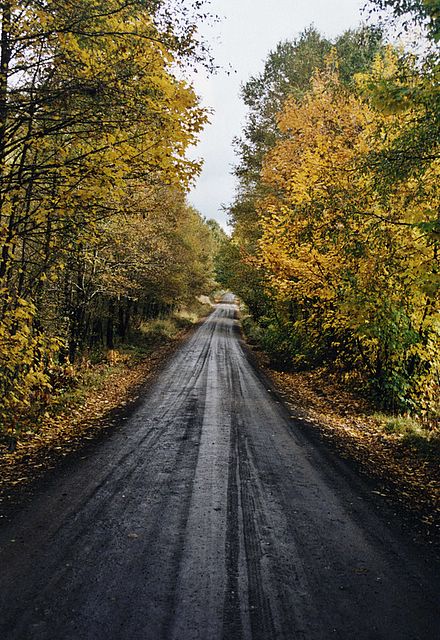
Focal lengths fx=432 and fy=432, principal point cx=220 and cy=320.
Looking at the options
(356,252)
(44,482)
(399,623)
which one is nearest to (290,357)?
(356,252)

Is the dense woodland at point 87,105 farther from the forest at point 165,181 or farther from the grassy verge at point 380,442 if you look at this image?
the grassy verge at point 380,442

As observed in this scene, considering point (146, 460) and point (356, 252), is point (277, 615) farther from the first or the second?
point (356, 252)

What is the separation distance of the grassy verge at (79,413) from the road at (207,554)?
58 cm

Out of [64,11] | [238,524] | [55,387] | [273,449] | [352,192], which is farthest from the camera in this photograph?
[55,387]

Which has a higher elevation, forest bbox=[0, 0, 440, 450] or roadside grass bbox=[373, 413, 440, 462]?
forest bbox=[0, 0, 440, 450]

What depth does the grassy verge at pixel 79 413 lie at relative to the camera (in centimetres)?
643

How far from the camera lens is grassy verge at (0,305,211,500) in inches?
253

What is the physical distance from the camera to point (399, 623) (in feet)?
10.9

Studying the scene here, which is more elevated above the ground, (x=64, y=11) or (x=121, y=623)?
(x=64, y=11)

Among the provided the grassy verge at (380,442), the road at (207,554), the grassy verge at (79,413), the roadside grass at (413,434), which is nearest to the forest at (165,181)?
the grassy verge at (79,413)

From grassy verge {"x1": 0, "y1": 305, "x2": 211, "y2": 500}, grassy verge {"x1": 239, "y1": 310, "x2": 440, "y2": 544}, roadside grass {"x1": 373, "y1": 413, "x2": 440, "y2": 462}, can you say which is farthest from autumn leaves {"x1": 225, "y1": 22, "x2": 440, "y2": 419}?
grassy verge {"x1": 0, "y1": 305, "x2": 211, "y2": 500}

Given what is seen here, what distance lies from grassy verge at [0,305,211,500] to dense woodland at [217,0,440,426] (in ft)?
18.9

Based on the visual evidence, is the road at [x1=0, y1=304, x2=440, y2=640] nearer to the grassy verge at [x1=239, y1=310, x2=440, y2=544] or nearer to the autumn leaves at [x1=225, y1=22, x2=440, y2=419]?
the grassy verge at [x1=239, y1=310, x2=440, y2=544]

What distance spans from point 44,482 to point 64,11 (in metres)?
6.20
